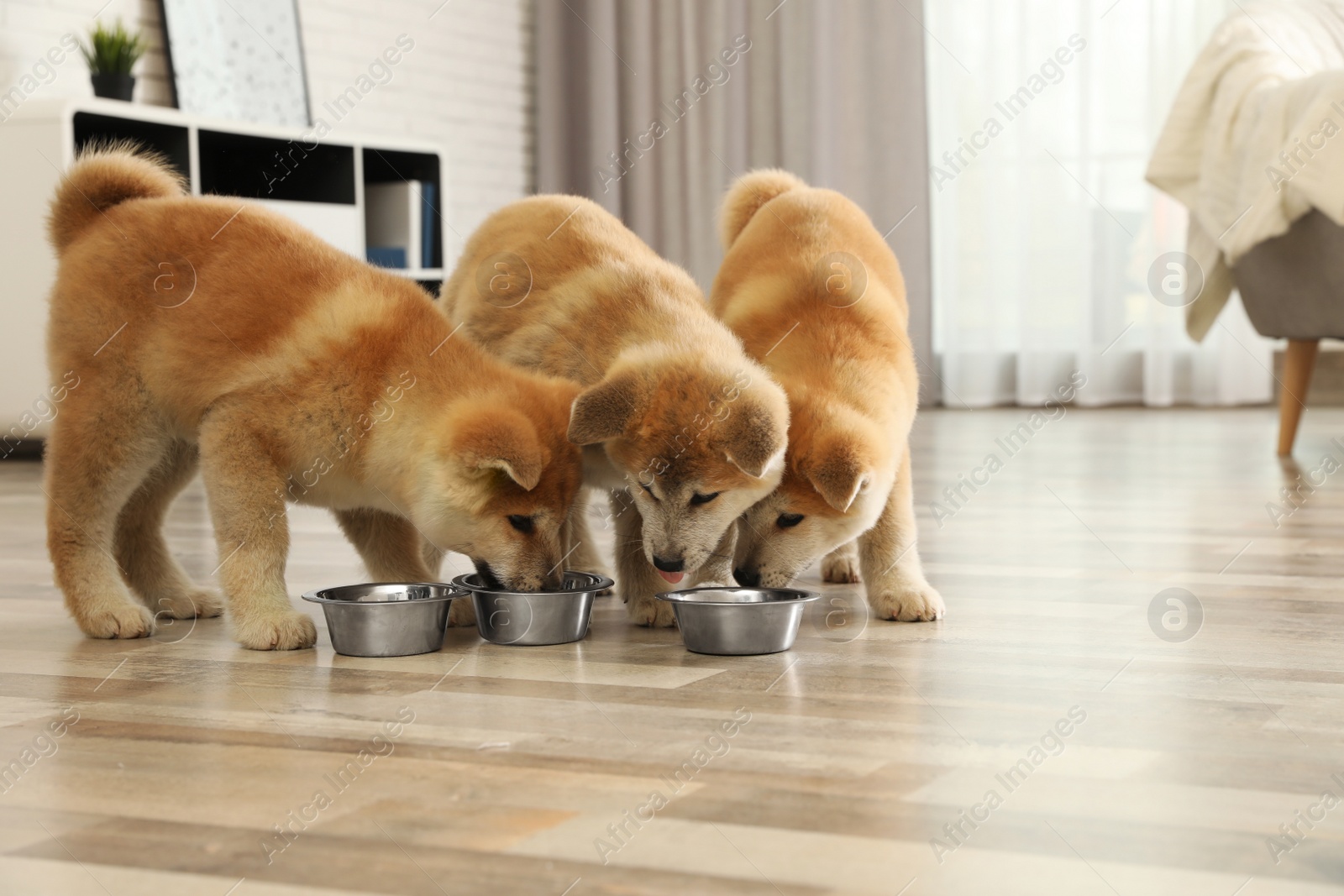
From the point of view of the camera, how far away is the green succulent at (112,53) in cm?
521

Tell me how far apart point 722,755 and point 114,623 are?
4.13ft

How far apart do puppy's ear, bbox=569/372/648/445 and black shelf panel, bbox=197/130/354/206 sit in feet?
12.9

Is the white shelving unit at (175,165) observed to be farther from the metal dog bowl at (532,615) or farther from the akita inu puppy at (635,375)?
the metal dog bowl at (532,615)

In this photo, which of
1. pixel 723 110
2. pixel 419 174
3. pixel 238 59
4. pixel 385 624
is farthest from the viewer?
pixel 723 110

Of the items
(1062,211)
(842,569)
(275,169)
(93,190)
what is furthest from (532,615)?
(1062,211)

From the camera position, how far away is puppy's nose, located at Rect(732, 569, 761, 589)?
234cm

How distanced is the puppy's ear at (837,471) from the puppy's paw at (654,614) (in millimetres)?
409

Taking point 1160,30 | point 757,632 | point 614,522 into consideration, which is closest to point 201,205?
point 614,522

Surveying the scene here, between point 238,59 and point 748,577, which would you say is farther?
point 238,59

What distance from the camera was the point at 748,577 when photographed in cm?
235

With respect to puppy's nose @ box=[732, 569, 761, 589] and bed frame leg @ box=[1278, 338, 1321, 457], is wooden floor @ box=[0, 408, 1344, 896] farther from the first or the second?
bed frame leg @ box=[1278, 338, 1321, 457]

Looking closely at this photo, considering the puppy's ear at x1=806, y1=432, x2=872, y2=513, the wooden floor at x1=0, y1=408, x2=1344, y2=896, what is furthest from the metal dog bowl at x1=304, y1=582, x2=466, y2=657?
the puppy's ear at x1=806, y1=432, x2=872, y2=513

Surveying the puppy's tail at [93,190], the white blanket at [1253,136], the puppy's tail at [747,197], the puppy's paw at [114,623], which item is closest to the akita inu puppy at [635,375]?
the puppy's tail at [747,197]

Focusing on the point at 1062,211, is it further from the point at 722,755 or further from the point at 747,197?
the point at 722,755
